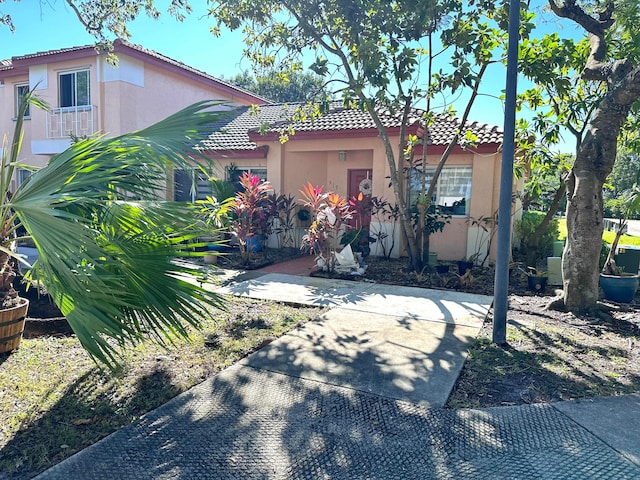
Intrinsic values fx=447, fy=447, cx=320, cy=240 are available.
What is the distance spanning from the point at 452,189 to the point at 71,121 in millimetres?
13407

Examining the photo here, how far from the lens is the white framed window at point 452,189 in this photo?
38.7ft

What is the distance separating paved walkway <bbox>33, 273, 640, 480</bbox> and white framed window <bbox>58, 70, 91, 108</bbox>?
14709mm

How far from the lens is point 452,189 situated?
12.0 metres

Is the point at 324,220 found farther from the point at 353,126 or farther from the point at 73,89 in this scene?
the point at 73,89

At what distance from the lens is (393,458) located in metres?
3.28

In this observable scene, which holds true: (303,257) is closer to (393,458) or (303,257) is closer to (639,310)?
(639,310)

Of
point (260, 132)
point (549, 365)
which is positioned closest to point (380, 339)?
point (549, 365)

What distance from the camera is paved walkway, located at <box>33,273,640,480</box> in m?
3.14

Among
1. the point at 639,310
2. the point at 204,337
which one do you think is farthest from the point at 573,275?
the point at 204,337

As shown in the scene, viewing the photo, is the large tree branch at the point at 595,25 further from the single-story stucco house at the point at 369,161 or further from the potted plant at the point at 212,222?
the potted plant at the point at 212,222

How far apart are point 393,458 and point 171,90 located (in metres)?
17.4

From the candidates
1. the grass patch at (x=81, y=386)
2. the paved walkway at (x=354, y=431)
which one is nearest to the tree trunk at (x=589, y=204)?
the paved walkway at (x=354, y=431)

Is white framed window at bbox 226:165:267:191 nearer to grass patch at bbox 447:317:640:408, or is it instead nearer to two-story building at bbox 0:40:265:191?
two-story building at bbox 0:40:265:191

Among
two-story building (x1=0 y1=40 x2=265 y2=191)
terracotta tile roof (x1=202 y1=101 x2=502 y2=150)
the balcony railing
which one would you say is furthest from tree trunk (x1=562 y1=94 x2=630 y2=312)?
the balcony railing
